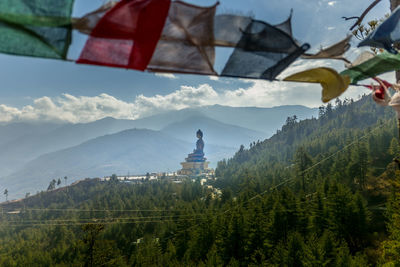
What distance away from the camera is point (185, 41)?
10.3 feet

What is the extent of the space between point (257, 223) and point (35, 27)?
34.4 meters

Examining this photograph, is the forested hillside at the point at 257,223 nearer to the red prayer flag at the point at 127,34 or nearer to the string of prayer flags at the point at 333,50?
the string of prayer flags at the point at 333,50

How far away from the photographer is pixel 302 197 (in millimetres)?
36531

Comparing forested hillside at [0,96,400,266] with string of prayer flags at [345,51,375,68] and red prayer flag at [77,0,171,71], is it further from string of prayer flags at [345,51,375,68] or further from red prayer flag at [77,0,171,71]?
red prayer flag at [77,0,171,71]

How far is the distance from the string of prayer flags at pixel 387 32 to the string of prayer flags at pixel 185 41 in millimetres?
2985

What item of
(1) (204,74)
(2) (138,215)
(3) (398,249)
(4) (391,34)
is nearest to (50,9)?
(1) (204,74)

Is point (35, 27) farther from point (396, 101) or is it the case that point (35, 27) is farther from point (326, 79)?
point (396, 101)

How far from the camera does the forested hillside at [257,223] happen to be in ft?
92.0

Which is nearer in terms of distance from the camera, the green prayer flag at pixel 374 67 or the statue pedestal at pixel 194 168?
the green prayer flag at pixel 374 67

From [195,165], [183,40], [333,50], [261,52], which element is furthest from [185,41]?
[195,165]

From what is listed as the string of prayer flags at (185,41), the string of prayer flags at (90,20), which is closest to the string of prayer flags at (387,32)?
the string of prayer flags at (185,41)

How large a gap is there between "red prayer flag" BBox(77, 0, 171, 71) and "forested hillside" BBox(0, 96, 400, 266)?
52.8 feet

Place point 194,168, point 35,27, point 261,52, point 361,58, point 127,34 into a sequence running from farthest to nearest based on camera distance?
point 194,168
point 361,58
point 261,52
point 127,34
point 35,27

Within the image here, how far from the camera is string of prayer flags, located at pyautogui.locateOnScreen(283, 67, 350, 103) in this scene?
12.8 feet
